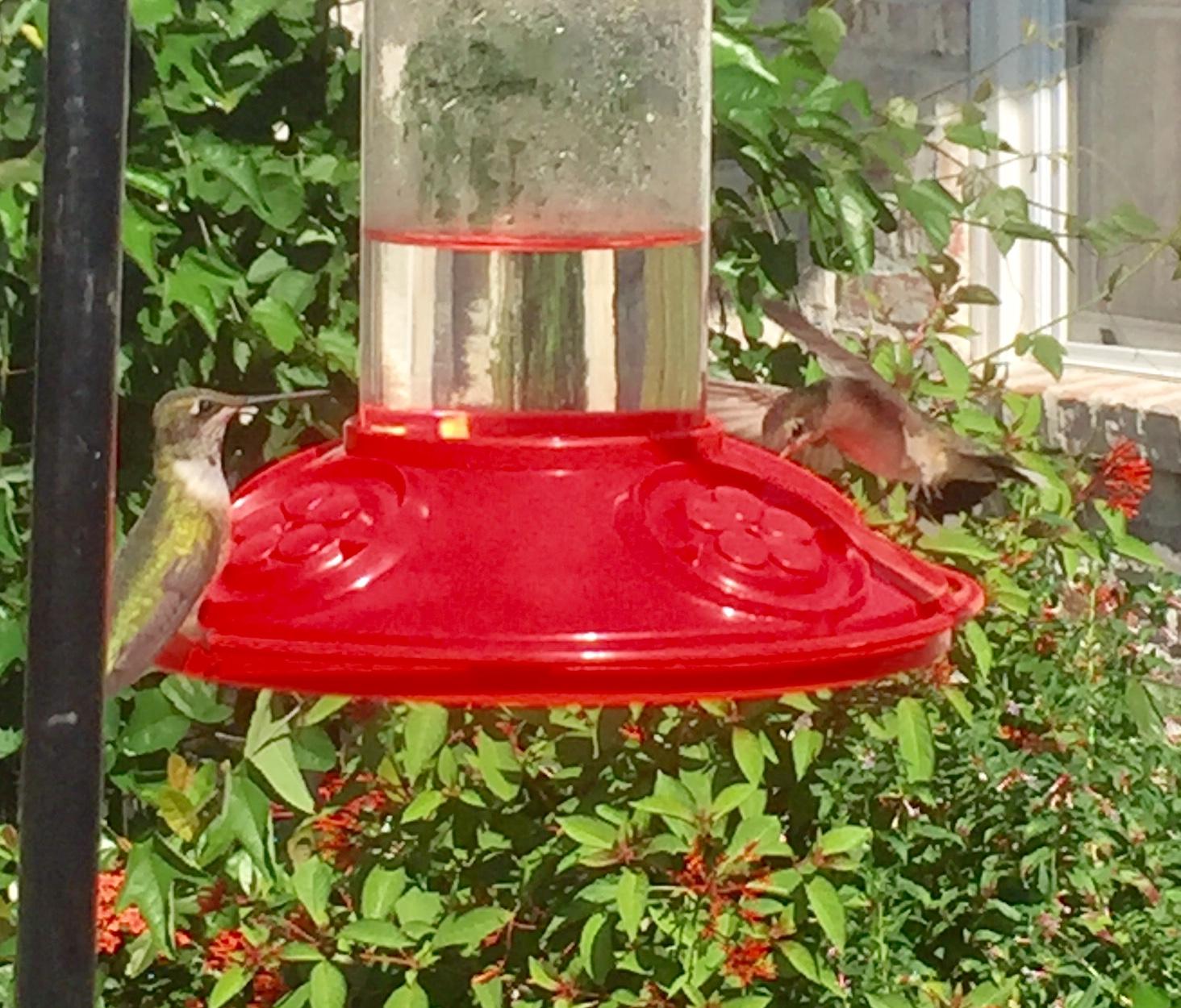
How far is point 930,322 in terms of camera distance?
3396 mm

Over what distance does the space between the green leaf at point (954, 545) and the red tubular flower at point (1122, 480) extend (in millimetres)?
256

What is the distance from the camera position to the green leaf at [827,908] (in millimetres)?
2543

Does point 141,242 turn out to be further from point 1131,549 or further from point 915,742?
point 1131,549

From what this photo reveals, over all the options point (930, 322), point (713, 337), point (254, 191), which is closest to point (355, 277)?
point (254, 191)

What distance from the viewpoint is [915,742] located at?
8.93 feet

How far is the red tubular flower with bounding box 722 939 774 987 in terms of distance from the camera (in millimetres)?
2500

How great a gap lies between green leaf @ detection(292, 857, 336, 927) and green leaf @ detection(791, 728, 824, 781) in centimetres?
51

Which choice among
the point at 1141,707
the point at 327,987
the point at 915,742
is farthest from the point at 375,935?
the point at 1141,707

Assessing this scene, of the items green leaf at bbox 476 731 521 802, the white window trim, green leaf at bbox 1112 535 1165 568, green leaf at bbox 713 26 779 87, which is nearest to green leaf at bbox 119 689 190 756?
green leaf at bbox 476 731 521 802

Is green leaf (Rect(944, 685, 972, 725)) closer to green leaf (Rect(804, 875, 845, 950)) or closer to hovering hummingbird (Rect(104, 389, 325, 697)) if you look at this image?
green leaf (Rect(804, 875, 845, 950))

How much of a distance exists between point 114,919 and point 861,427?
3.11 ft

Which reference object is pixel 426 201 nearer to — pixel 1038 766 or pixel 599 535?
pixel 599 535

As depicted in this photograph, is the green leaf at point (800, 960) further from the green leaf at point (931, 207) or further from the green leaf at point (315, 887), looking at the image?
the green leaf at point (931, 207)

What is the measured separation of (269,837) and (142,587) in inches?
36.5
